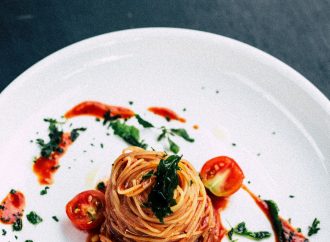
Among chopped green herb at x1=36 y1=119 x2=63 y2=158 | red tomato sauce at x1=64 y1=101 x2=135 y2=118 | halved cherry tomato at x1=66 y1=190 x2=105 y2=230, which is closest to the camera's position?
halved cherry tomato at x1=66 y1=190 x2=105 y2=230

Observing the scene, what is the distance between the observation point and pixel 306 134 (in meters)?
8.07

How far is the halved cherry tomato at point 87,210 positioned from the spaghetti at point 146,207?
0.16 meters

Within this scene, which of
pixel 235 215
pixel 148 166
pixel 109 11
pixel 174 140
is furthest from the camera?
pixel 109 11

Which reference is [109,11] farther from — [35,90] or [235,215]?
[235,215]

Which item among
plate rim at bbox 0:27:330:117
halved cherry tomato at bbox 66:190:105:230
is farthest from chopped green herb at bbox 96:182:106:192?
plate rim at bbox 0:27:330:117

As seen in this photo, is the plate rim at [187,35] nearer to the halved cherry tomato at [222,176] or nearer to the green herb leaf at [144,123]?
the green herb leaf at [144,123]

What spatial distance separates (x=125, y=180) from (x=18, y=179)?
4.67 ft

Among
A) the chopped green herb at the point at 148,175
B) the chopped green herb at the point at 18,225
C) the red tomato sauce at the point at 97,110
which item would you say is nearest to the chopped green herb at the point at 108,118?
the red tomato sauce at the point at 97,110

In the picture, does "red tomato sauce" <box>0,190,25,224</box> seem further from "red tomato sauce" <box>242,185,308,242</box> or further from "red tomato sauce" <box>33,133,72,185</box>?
"red tomato sauce" <box>242,185,308,242</box>

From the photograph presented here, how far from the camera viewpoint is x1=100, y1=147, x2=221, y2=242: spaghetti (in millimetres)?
6848

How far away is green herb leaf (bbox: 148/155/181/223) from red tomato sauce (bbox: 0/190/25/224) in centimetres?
162

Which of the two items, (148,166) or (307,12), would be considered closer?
(148,166)

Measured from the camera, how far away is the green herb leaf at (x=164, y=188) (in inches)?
258

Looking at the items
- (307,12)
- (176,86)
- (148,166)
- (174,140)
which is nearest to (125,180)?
(148,166)
